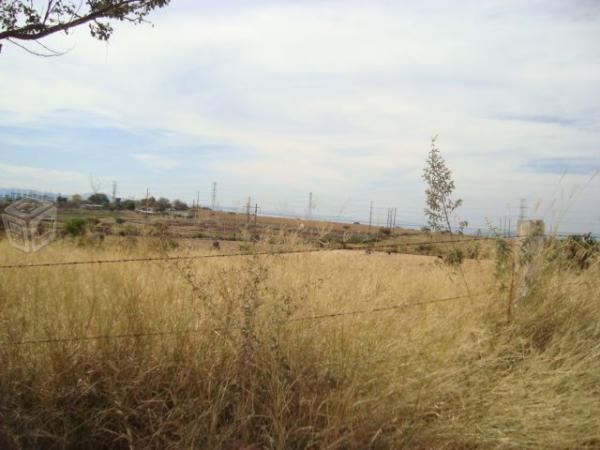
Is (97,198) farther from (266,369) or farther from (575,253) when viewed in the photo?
(575,253)

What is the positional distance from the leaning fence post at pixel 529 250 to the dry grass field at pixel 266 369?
31 centimetres

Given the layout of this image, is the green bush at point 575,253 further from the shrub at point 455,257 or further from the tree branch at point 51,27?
the tree branch at point 51,27

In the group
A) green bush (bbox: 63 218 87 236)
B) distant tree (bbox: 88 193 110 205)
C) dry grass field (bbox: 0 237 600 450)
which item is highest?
distant tree (bbox: 88 193 110 205)

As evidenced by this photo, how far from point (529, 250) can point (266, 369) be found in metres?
3.34

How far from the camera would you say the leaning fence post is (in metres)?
5.23

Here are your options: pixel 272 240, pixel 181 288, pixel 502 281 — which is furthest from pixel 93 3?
pixel 502 281

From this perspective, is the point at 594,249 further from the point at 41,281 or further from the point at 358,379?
the point at 41,281

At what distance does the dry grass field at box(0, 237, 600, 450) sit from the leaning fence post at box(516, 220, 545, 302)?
0.31 metres

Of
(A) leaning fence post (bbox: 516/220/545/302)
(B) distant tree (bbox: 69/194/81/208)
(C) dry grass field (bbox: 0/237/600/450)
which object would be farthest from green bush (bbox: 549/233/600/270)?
(B) distant tree (bbox: 69/194/81/208)

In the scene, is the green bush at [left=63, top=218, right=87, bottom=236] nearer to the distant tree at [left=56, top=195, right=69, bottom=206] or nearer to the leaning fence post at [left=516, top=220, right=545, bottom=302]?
the distant tree at [left=56, top=195, right=69, bottom=206]

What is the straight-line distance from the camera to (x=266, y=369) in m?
3.47

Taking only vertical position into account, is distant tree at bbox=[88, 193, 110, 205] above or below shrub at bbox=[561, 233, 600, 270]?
above

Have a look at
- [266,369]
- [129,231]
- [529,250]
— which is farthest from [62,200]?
[529,250]

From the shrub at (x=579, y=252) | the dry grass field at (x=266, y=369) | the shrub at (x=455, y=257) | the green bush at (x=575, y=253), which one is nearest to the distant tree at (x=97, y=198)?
the dry grass field at (x=266, y=369)
